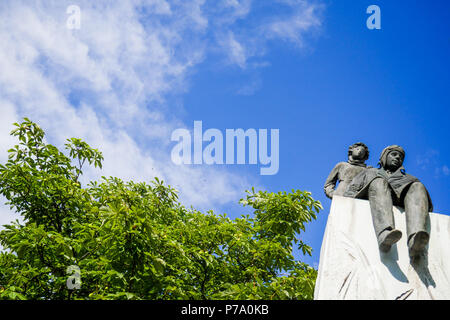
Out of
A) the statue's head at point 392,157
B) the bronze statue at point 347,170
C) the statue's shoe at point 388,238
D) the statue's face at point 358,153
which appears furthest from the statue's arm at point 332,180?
the statue's shoe at point 388,238

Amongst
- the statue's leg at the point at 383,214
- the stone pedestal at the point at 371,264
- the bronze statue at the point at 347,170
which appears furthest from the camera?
the bronze statue at the point at 347,170

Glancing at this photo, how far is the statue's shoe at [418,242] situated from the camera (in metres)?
5.46

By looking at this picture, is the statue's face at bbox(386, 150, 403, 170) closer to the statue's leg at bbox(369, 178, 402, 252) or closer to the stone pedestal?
the statue's leg at bbox(369, 178, 402, 252)

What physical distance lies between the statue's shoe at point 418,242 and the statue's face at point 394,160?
1.48m

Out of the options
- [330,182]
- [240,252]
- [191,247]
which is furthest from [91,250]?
[330,182]

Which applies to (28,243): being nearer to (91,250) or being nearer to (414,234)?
(91,250)

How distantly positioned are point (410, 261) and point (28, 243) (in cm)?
677

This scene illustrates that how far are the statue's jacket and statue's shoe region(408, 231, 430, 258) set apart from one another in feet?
2.76

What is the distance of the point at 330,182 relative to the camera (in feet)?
24.2

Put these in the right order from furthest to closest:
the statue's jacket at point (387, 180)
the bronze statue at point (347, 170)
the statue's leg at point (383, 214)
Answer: the bronze statue at point (347, 170) < the statue's jacket at point (387, 180) < the statue's leg at point (383, 214)

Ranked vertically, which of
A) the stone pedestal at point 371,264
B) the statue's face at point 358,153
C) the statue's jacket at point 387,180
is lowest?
the stone pedestal at point 371,264

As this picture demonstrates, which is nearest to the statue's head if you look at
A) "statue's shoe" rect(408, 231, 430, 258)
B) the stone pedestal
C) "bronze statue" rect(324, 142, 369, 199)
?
"bronze statue" rect(324, 142, 369, 199)

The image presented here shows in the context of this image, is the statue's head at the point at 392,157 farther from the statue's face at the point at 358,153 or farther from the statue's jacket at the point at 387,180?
the statue's face at the point at 358,153

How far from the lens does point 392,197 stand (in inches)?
247
